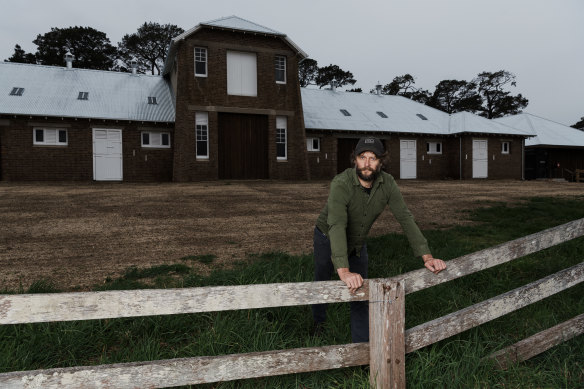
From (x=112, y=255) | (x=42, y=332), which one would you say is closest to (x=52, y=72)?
(x=112, y=255)

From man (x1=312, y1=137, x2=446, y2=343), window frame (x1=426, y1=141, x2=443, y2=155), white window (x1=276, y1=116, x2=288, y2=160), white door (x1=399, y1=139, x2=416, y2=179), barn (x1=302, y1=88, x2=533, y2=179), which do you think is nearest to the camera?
man (x1=312, y1=137, x2=446, y2=343)

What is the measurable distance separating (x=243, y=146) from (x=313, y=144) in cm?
495

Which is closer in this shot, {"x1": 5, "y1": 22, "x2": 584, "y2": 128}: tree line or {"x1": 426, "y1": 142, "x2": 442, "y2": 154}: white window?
{"x1": 426, "y1": 142, "x2": 442, "y2": 154}: white window

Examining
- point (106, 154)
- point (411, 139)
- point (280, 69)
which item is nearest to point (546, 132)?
point (411, 139)

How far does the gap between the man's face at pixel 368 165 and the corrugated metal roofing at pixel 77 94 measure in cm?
1939

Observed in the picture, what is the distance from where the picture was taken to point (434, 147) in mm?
27609

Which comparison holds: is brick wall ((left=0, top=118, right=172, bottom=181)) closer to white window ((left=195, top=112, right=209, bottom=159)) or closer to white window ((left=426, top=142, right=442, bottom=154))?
white window ((left=195, top=112, right=209, bottom=159))

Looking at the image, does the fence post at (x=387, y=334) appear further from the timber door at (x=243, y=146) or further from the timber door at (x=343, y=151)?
the timber door at (x=343, y=151)

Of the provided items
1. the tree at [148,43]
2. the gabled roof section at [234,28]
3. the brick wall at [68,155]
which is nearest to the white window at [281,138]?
the gabled roof section at [234,28]

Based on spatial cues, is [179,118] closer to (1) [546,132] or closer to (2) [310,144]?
(2) [310,144]

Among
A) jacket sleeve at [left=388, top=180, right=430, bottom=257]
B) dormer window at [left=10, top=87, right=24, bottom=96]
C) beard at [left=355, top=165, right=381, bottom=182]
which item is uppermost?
dormer window at [left=10, top=87, right=24, bottom=96]

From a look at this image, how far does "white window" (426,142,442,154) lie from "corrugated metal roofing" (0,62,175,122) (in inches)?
632

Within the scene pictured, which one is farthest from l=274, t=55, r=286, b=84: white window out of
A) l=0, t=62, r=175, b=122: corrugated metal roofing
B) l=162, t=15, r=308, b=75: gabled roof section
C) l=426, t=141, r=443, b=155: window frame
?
l=426, t=141, r=443, b=155: window frame

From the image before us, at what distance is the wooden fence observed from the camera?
7.18 feet
